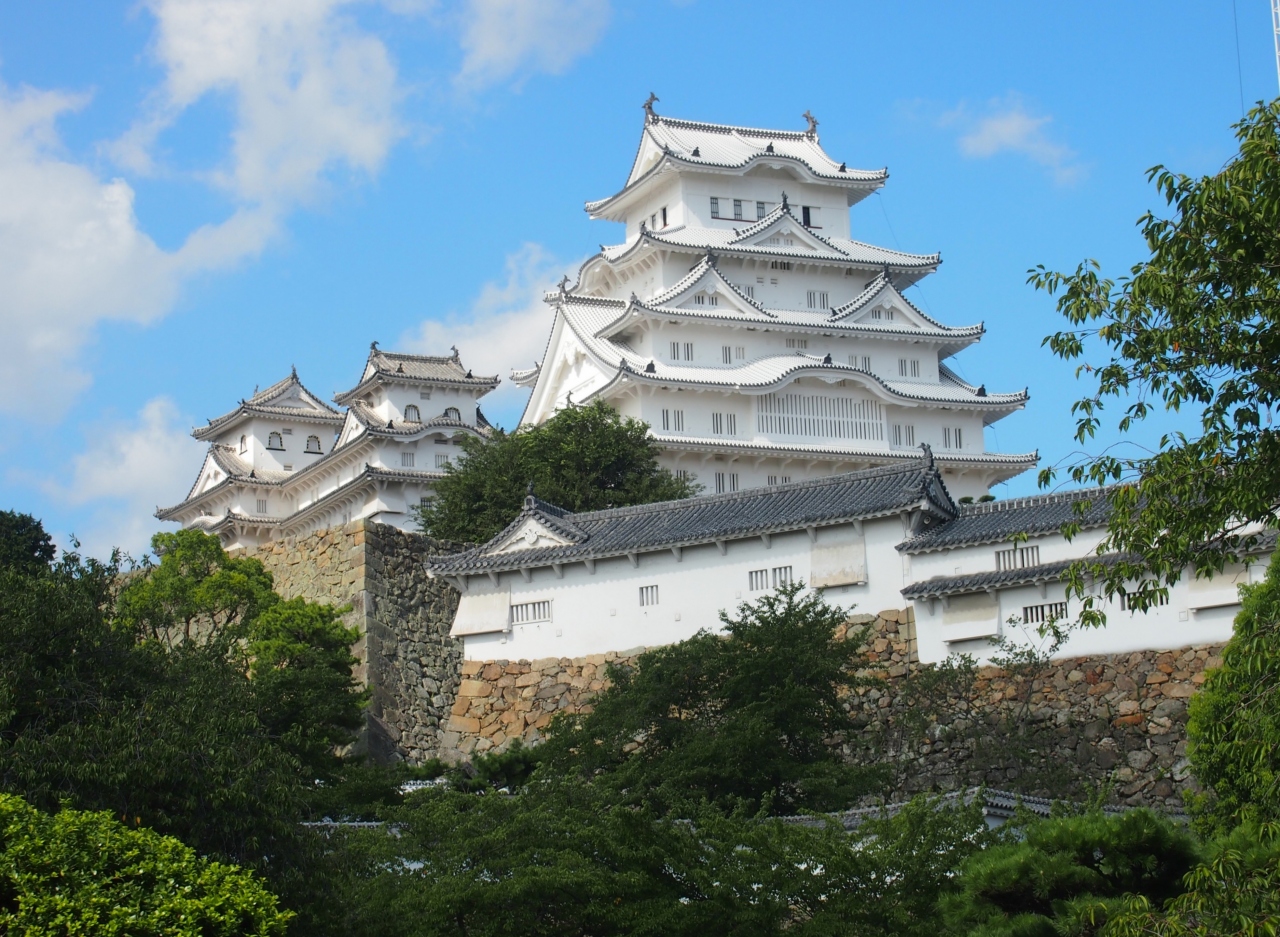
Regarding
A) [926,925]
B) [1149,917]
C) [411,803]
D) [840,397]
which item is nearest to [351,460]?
[840,397]

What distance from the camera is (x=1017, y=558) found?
2461 centimetres

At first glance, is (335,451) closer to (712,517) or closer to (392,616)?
(392,616)

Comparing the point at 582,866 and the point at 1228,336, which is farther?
the point at 582,866

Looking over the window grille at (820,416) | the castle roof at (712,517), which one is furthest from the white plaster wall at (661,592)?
the window grille at (820,416)

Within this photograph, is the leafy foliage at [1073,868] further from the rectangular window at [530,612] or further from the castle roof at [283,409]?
the castle roof at [283,409]

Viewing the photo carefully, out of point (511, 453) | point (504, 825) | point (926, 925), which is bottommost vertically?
point (926, 925)

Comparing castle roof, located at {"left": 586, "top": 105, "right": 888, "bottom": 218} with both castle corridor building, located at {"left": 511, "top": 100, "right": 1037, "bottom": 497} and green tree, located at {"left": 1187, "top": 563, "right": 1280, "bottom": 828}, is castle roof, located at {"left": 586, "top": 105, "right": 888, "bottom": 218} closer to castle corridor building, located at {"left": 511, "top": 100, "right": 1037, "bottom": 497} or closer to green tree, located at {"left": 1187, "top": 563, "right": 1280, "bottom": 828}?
castle corridor building, located at {"left": 511, "top": 100, "right": 1037, "bottom": 497}

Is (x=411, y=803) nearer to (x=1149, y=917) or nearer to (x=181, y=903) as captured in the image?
(x=181, y=903)

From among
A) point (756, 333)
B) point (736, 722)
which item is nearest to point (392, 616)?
point (736, 722)

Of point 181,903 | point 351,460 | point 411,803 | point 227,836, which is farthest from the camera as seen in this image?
point 351,460

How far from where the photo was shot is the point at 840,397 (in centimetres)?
4244

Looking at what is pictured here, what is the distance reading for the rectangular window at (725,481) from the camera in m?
40.5

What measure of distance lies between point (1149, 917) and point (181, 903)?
6.38m

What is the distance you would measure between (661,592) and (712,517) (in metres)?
1.49
